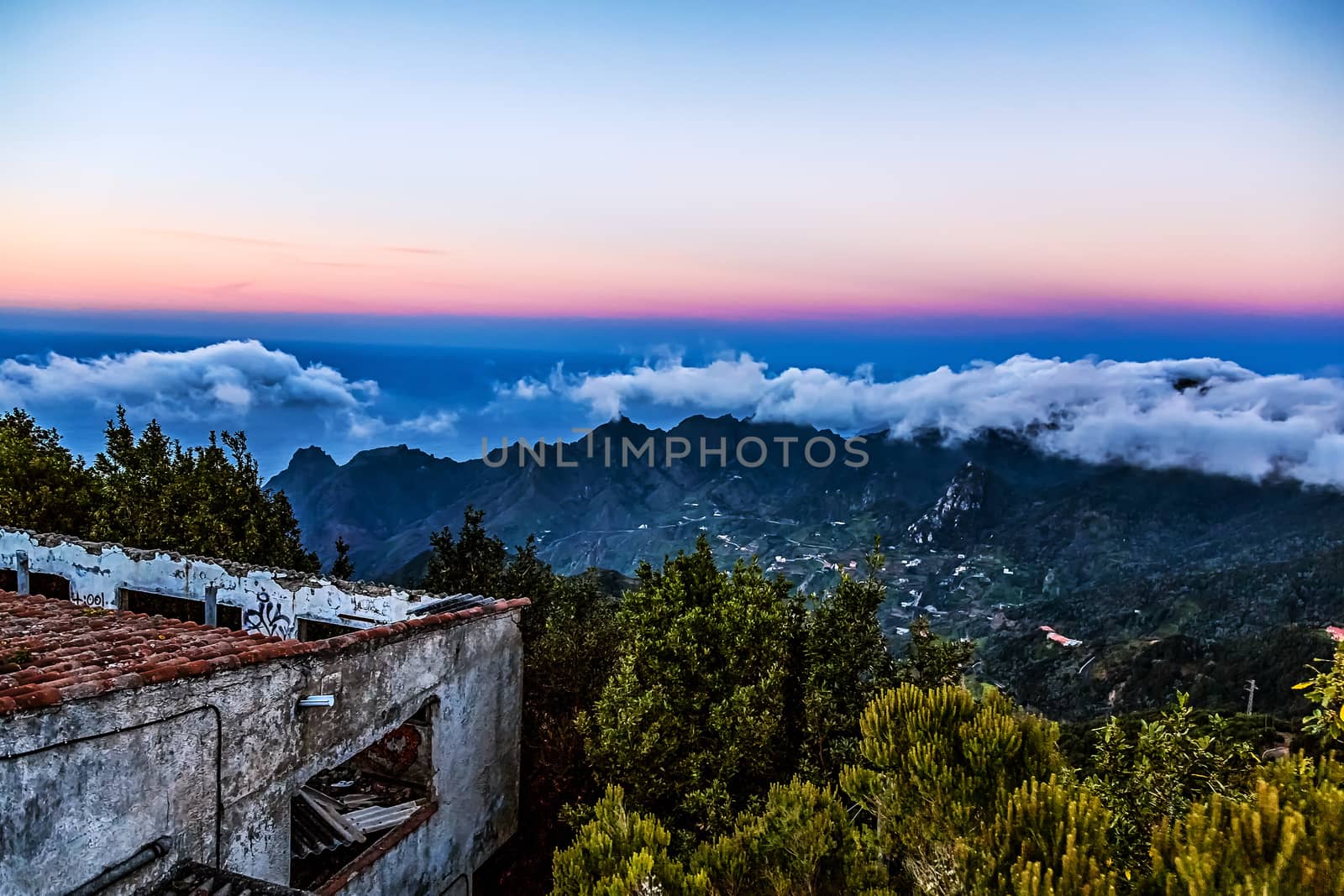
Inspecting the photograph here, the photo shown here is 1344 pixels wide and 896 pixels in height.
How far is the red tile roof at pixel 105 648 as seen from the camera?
233 inches

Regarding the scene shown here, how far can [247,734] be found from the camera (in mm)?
7320

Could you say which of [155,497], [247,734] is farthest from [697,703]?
[155,497]

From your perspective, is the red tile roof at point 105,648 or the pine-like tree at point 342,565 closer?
the red tile roof at point 105,648

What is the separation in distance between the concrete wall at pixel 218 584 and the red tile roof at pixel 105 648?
8.55 feet

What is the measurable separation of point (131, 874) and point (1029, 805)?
23.5 feet

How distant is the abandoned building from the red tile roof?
0.09 ft

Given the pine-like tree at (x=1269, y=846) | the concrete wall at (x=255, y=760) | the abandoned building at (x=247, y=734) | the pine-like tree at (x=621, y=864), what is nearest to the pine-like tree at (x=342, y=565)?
the abandoned building at (x=247, y=734)

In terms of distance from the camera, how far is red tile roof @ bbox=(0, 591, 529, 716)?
5.91m

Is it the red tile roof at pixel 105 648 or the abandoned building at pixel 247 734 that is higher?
the red tile roof at pixel 105 648

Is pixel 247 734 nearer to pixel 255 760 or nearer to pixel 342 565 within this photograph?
pixel 255 760

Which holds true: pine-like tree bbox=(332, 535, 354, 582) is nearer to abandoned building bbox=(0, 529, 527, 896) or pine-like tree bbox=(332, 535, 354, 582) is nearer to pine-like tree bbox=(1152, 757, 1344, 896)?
abandoned building bbox=(0, 529, 527, 896)

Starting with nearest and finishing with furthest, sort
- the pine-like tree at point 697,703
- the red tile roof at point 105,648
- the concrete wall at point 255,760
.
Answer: the concrete wall at point 255,760, the red tile roof at point 105,648, the pine-like tree at point 697,703

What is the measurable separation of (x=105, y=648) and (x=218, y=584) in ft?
20.6

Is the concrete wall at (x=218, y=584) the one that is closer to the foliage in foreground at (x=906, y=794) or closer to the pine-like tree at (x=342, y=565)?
the foliage in foreground at (x=906, y=794)
